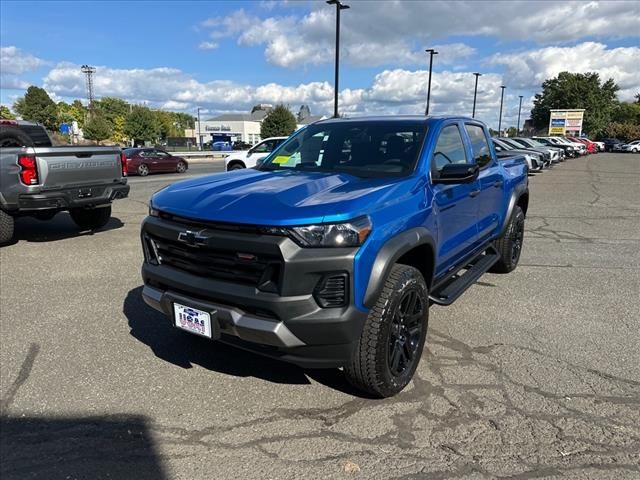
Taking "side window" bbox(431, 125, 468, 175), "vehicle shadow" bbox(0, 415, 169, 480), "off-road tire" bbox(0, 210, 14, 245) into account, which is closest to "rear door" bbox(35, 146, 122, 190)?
"off-road tire" bbox(0, 210, 14, 245)

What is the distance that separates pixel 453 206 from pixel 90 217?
6968 millimetres

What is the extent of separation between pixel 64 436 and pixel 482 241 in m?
3.93

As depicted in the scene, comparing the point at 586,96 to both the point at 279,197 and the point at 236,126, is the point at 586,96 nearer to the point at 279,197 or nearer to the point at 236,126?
the point at 236,126

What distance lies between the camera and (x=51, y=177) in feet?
23.0

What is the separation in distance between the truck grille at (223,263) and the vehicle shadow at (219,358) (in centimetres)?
77

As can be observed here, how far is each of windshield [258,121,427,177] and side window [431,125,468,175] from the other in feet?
0.56

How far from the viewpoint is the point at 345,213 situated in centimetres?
271

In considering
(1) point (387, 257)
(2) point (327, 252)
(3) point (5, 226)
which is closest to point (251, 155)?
(3) point (5, 226)

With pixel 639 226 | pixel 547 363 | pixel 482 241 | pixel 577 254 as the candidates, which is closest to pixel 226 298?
pixel 547 363

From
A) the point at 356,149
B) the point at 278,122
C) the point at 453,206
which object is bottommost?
the point at 453,206

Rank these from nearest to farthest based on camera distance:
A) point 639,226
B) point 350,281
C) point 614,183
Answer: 1. point 350,281
2. point 639,226
3. point 614,183

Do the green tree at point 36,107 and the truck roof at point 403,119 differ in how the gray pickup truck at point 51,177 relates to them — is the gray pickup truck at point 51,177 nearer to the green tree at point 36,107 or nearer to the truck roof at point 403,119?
the truck roof at point 403,119

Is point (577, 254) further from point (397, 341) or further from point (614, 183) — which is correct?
point (614, 183)

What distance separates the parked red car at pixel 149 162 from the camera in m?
24.1
